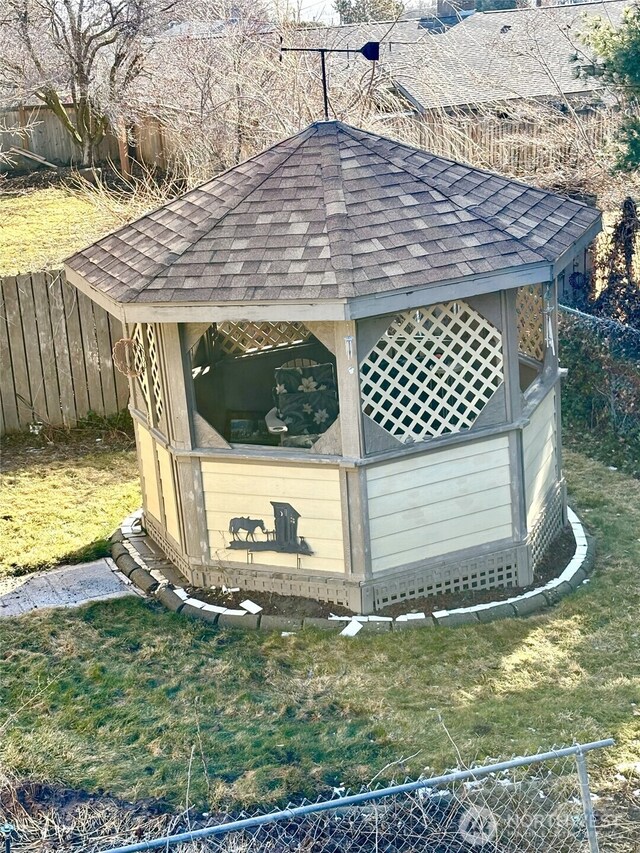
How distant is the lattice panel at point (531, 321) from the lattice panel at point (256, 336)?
2.05 metres

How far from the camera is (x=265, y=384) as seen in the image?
937 cm

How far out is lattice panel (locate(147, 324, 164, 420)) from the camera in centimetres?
762

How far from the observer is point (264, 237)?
7.07 metres

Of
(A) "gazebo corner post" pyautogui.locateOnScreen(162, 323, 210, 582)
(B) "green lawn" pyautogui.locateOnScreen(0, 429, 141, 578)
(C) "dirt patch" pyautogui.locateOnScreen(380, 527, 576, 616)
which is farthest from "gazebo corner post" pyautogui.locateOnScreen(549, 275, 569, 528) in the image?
(B) "green lawn" pyautogui.locateOnScreen(0, 429, 141, 578)

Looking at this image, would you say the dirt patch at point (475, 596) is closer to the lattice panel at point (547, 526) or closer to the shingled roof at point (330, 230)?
the lattice panel at point (547, 526)

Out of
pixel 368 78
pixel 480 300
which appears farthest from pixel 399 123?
pixel 480 300

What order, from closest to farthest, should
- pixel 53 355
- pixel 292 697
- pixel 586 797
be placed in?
1. pixel 586 797
2. pixel 292 697
3. pixel 53 355

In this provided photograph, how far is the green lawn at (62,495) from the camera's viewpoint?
873 cm

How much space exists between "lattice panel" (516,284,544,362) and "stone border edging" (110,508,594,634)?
172cm

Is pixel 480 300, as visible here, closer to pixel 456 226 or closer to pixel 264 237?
pixel 456 226

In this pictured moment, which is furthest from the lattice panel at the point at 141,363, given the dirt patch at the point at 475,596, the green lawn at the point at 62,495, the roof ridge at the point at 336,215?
the dirt patch at the point at 475,596

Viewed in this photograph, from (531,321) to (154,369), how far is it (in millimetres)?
3180

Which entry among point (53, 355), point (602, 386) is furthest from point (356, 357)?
point (53, 355)

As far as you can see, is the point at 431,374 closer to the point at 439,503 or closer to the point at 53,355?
the point at 439,503
